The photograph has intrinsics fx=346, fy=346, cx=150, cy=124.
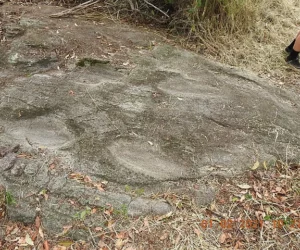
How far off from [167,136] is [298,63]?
2453 millimetres

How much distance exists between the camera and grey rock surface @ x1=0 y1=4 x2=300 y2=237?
8.24 ft

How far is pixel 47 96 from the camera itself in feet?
10.3

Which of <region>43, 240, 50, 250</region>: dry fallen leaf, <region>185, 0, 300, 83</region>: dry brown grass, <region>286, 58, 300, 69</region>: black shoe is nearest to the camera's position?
<region>43, 240, 50, 250</region>: dry fallen leaf

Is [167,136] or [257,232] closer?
[257,232]

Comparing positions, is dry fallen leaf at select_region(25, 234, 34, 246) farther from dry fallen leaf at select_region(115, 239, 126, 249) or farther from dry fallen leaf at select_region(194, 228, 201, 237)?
dry fallen leaf at select_region(194, 228, 201, 237)

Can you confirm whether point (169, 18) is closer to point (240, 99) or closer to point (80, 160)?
point (240, 99)

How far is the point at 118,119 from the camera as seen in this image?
2.99m

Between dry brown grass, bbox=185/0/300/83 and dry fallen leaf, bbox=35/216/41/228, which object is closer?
dry fallen leaf, bbox=35/216/41/228

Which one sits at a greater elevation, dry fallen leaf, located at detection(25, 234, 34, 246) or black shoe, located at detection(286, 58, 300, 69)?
black shoe, located at detection(286, 58, 300, 69)

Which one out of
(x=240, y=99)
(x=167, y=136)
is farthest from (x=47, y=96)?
(x=240, y=99)

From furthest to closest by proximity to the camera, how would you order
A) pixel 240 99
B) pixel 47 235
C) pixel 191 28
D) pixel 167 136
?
pixel 191 28 → pixel 240 99 → pixel 167 136 → pixel 47 235

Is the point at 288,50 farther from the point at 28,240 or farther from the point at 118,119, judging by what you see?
the point at 28,240

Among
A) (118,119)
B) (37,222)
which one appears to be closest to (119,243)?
(37,222)

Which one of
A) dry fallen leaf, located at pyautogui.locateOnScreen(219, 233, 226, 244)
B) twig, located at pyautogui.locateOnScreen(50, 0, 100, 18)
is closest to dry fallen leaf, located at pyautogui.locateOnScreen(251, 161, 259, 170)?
dry fallen leaf, located at pyautogui.locateOnScreen(219, 233, 226, 244)
